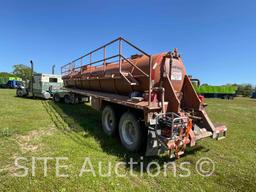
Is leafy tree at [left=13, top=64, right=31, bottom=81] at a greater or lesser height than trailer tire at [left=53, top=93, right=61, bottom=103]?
greater

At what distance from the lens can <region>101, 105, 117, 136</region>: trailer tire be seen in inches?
245

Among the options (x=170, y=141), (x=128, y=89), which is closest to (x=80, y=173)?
(x=170, y=141)

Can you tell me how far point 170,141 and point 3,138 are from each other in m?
4.90

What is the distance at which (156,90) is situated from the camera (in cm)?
503

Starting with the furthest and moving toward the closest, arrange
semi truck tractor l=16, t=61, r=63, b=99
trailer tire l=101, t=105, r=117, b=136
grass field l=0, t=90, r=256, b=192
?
semi truck tractor l=16, t=61, r=63, b=99 → trailer tire l=101, t=105, r=117, b=136 → grass field l=0, t=90, r=256, b=192

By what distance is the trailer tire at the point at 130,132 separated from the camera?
4932 millimetres

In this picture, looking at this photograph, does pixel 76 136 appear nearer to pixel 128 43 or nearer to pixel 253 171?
pixel 128 43

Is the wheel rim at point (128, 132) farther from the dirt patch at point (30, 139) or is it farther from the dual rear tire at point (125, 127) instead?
the dirt patch at point (30, 139)

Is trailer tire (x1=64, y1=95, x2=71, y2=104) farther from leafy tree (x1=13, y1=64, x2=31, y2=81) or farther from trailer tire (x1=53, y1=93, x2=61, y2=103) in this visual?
leafy tree (x1=13, y1=64, x2=31, y2=81)

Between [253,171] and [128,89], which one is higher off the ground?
[128,89]

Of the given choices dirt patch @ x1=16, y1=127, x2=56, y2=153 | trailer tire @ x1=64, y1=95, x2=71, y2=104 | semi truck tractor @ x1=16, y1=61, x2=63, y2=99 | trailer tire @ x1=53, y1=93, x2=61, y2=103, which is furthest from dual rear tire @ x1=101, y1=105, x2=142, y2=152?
semi truck tractor @ x1=16, y1=61, x2=63, y2=99

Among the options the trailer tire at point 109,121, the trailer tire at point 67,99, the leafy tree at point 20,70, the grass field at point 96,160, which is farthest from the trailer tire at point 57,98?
the leafy tree at point 20,70

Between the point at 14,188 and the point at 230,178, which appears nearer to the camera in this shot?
the point at 14,188

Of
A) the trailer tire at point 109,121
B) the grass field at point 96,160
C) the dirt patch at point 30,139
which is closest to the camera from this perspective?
the grass field at point 96,160
